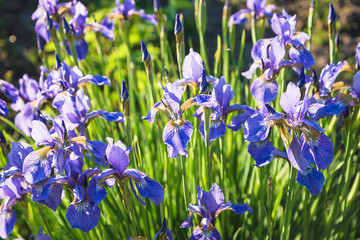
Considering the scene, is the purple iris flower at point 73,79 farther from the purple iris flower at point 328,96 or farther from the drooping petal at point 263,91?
the purple iris flower at point 328,96

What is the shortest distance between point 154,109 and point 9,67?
3519mm

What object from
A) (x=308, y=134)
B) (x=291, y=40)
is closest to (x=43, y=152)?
(x=308, y=134)

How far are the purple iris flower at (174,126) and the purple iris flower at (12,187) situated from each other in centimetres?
46

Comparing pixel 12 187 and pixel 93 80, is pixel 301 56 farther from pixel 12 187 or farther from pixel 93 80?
pixel 12 187

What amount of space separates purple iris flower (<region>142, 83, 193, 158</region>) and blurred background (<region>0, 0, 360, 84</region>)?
2835 millimetres

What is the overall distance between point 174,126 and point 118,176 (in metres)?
0.26

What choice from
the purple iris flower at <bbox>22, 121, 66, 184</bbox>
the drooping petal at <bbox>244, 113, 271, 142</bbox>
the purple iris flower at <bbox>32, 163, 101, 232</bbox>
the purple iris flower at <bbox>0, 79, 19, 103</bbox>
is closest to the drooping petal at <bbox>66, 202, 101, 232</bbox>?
the purple iris flower at <bbox>32, 163, 101, 232</bbox>

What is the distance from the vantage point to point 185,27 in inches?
189

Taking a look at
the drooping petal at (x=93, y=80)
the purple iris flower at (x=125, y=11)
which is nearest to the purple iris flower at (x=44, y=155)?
the drooping petal at (x=93, y=80)

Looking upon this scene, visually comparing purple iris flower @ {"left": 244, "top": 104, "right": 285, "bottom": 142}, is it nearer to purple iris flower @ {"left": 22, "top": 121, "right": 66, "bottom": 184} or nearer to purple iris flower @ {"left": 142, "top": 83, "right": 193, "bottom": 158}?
purple iris flower @ {"left": 142, "top": 83, "right": 193, "bottom": 158}

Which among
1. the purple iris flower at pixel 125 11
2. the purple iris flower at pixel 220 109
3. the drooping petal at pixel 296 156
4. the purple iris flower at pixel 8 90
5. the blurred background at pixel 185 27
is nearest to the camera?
the drooping petal at pixel 296 156

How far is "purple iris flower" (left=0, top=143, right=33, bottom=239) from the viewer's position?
1.38 meters

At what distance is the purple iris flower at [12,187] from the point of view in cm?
138

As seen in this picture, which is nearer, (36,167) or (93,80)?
(36,167)
